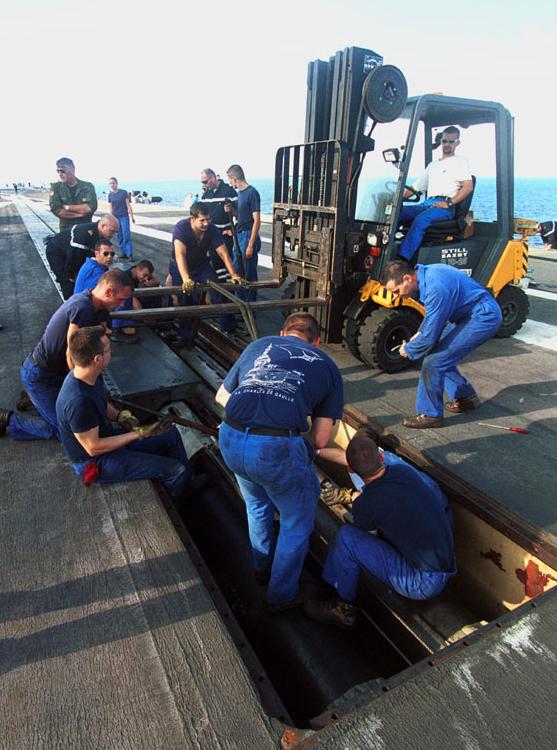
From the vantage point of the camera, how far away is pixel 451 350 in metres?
4.06

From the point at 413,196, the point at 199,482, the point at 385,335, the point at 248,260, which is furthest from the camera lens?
the point at 248,260

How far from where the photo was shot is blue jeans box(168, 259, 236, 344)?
6082 mm

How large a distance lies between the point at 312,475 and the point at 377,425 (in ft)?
5.40

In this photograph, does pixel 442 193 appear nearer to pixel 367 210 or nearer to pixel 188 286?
pixel 367 210

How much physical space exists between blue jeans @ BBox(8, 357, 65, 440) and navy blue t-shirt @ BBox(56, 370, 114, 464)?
0.81 metres

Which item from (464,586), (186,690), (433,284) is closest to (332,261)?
(433,284)

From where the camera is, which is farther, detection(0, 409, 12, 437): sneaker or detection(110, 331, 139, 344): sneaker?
detection(110, 331, 139, 344): sneaker

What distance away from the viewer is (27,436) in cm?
385

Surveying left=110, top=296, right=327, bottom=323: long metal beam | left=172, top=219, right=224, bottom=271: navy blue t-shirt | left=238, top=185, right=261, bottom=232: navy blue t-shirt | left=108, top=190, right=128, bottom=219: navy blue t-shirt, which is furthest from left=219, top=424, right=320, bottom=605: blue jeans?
left=108, top=190, right=128, bottom=219: navy blue t-shirt

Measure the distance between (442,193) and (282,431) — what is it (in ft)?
13.6

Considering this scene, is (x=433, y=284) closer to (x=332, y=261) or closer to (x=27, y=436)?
(x=332, y=261)

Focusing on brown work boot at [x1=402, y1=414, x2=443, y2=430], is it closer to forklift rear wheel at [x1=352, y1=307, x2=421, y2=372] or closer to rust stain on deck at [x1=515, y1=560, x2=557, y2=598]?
forklift rear wheel at [x1=352, y1=307, x2=421, y2=372]

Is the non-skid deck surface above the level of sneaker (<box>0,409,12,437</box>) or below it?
below

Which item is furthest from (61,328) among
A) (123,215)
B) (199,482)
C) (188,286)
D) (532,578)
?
(123,215)
